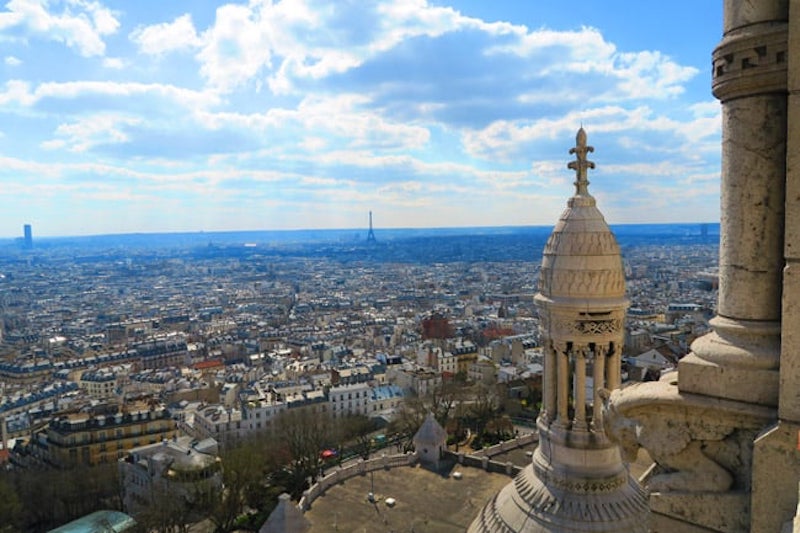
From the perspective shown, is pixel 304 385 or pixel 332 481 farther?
pixel 304 385

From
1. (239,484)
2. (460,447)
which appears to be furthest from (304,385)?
(239,484)

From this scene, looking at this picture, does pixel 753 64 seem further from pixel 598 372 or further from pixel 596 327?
pixel 598 372

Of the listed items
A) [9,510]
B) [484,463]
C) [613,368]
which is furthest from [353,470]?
[613,368]

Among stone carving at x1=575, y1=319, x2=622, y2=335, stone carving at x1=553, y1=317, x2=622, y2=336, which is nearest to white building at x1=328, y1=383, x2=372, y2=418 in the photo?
stone carving at x1=553, y1=317, x2=622, y2=336

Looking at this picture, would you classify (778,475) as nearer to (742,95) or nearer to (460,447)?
(742,95)

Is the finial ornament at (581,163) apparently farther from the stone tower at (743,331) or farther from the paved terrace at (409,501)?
the paved terrace at (409,501)

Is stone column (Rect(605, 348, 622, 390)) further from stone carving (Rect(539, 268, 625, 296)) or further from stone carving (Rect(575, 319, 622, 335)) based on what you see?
stone carving (Rect(539, 268, 625, 296))
